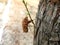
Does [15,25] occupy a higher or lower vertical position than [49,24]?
lower

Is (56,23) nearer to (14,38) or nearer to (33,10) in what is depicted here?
(14,38)

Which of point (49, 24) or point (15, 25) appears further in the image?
point (15, 25)

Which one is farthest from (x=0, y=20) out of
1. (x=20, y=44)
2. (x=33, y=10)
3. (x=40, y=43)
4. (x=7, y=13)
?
(x=40, y=43)

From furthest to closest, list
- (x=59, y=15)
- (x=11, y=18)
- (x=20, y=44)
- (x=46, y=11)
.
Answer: (x=11, y=18)
(x=20, y=44)
(x=46, y=11)
(x=59, y=15)

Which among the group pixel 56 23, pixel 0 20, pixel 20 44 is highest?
pixel 56 23

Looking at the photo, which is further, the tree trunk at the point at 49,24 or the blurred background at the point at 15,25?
the blurred background at the point at 15,25

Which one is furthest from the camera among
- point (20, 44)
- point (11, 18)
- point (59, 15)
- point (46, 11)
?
point (11, 18)

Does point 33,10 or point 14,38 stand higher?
point 33,10

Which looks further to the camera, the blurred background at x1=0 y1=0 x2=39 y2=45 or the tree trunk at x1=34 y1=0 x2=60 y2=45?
the blurred background at x1=0 y1=0 x2=39 y2=45
